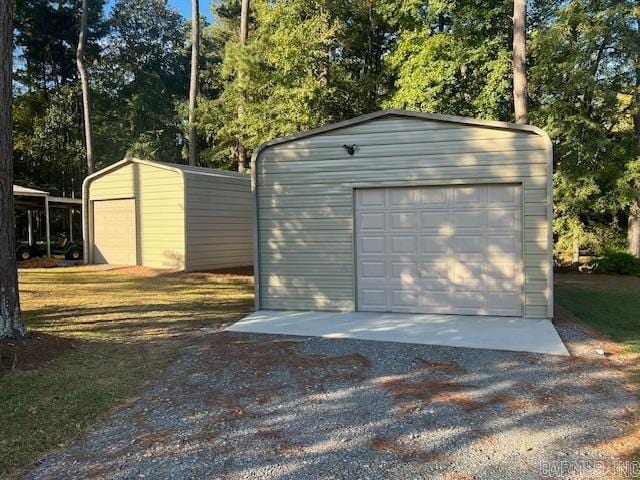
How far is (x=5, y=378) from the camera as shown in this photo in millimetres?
4484

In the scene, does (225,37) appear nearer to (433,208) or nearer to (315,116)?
(315,116)

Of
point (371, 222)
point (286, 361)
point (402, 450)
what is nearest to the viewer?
point (402, 450)

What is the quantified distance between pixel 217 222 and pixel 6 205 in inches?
362

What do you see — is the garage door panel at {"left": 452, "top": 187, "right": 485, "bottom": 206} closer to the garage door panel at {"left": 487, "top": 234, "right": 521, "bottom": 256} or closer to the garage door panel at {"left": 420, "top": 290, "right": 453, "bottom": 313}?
the garage door panel at {"left": 487, "top": 234, "right": 521, "bottom": 256}

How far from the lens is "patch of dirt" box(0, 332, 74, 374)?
4.87 m

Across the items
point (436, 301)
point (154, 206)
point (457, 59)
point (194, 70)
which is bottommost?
point (436, 301)

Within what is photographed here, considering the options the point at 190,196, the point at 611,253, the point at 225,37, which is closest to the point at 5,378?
the point at 190,196

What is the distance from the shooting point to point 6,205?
216 inches

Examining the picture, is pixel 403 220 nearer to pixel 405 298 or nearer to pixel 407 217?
pixel 407 217

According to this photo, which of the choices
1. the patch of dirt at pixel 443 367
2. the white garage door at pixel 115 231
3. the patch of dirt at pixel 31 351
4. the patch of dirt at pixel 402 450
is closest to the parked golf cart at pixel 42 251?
the white garage door at pixel 115 231

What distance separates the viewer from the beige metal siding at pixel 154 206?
1388 cm

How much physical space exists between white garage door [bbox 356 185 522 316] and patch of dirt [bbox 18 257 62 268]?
488 inches

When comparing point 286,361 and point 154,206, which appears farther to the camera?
point 154,206

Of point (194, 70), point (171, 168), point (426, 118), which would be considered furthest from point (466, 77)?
point (194, 70)
